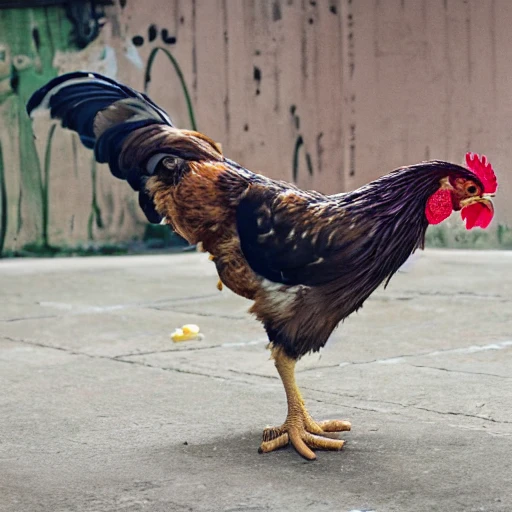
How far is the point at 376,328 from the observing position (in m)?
7.67

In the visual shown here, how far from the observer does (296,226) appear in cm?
450

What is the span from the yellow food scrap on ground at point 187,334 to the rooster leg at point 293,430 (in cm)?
268

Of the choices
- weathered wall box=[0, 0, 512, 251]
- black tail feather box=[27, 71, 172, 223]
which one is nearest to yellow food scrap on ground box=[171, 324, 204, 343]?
black tail feather box=[27, 71, 172, 223]

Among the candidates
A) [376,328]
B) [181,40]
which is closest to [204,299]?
[376,328]

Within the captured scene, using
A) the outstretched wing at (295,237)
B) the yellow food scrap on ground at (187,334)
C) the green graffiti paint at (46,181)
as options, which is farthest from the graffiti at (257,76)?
the outstretched wing at (295,237)

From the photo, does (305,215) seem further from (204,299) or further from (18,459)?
(204,299)

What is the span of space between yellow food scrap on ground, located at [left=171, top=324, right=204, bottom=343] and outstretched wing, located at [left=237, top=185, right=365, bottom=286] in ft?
9.11

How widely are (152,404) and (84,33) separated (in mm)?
8176

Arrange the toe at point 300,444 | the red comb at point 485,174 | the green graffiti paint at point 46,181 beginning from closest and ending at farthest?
the red comb at point 485,174
the toe at point 300,444
the green graffiti paint at point 46,181

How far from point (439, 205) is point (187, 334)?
3.30 m

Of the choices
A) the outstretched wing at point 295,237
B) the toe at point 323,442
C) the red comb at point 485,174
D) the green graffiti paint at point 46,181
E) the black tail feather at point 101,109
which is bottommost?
the toe at point 323,442

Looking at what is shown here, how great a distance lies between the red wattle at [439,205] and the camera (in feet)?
14.4

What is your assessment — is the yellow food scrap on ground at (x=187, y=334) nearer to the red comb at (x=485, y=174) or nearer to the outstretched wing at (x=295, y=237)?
the outstretched wing at (x=295, y=237)

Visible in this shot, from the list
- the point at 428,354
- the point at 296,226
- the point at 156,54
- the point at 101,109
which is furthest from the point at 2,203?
the point at 296,226
